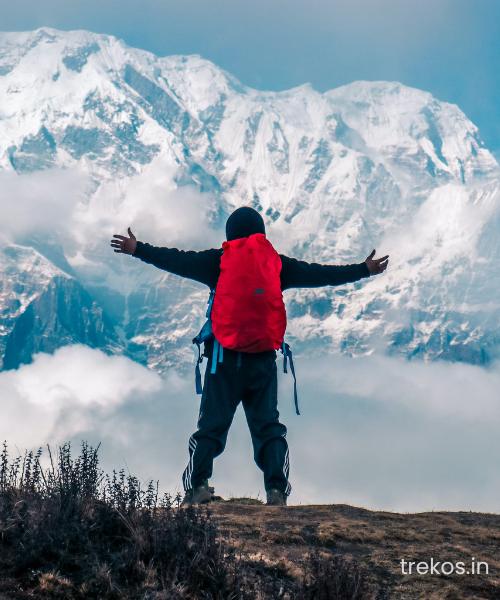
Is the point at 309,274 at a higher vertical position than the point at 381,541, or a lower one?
higher

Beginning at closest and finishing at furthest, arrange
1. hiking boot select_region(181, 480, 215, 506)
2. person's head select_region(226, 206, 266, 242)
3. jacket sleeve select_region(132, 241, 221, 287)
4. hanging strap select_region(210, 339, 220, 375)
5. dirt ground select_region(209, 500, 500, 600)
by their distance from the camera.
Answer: dirt ground select_region(209, 500, 500, 600) < hiking boot select_region(181, 480, 215, 506) < hanging strap select_region(210, 339, 220, 375) < jacket sleeve select_region(132, 241, 221, 287) < person's head select_region(226, 206, 266, 242)

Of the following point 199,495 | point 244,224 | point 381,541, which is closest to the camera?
point 381,541

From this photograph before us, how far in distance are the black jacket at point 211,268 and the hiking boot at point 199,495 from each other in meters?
2.38

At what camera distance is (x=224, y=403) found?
1000 cm

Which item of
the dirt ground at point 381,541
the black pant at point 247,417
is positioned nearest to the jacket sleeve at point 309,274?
the black pant at point 247,417

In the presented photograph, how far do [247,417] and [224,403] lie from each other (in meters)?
0.31

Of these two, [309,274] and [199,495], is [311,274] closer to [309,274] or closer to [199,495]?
[309,274]

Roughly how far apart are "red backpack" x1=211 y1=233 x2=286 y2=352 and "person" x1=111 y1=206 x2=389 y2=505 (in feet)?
0.92

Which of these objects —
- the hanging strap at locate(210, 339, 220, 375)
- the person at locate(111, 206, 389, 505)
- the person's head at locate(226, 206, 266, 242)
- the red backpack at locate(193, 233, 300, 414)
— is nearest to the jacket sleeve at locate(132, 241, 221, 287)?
the person at locate(111, 206, 389, 505)

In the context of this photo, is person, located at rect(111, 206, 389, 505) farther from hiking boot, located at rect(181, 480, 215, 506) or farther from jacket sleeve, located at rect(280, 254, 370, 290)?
jacket sleeve, located at rect(280, 254, 370, 290)

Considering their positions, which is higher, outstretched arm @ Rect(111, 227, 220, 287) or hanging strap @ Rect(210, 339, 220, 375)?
outstretched arm @ Rect(111, 227, 220, 287)

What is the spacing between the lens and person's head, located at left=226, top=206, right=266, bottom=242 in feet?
34.6

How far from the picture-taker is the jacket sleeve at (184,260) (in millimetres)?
10141

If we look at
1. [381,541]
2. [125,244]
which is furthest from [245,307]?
[381,541]
